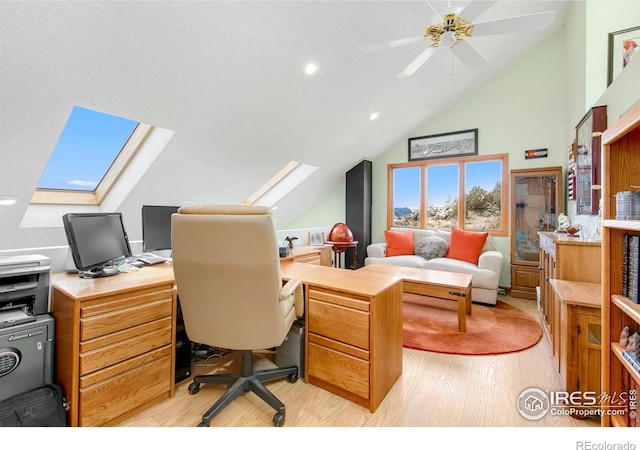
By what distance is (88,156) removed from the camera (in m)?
2.84

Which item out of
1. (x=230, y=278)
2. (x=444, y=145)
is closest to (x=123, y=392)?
(x=230, y=278)

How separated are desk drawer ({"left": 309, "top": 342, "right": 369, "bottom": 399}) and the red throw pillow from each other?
307cm

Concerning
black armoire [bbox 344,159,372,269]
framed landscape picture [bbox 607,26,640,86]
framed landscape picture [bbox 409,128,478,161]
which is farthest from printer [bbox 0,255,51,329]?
framed landscape picture [bbox 409,128,478,161]

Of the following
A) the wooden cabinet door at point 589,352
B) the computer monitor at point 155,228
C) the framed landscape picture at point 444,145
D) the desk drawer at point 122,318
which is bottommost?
the wooden cabinet door at point 589,352

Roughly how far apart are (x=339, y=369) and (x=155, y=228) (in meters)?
1.84

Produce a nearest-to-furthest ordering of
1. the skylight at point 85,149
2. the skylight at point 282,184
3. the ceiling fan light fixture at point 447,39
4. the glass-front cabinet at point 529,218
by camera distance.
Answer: the ceiling fan light fixture at point 447,39 < the skylight at point 85,149 < the glass-front cabinet at point 529,218 < the skylight at point 282,184

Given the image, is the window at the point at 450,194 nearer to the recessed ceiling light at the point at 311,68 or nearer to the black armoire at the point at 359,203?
the black armoire at the point at 359,203

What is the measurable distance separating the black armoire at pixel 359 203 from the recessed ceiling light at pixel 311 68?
9.12 feet

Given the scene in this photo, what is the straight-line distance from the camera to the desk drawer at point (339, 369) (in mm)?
1736

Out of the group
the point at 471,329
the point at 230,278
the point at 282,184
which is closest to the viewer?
the point at 230,278

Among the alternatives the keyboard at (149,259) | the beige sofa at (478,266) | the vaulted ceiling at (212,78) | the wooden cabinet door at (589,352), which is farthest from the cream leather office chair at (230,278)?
the beige sofa at (478,266)

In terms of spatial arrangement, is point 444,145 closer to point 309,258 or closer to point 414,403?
point 309,258

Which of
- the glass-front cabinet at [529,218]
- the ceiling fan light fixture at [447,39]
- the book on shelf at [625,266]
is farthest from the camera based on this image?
the glass-front cabinet at [529,218]

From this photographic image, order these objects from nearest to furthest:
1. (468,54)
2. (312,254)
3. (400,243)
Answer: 1. (468,54)
2. (312,254)
3. (400,243)
